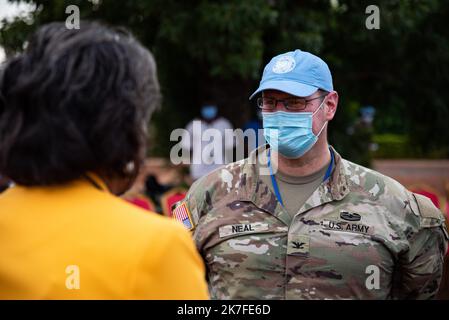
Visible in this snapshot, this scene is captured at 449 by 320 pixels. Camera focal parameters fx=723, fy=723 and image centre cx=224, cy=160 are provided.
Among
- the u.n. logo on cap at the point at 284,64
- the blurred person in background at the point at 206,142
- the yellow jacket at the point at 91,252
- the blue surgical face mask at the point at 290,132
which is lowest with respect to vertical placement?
the blurred person in background at the point at 206,142

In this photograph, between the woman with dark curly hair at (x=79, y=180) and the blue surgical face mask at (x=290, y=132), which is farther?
the blue surgical face mask at (x=290, y=132)

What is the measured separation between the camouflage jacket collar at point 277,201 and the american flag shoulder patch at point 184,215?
270mm

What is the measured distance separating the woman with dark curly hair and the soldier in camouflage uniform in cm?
124

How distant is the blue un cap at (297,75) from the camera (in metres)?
3.12

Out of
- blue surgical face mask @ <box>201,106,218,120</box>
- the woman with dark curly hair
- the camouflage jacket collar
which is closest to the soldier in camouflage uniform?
the camouflage jacket collar

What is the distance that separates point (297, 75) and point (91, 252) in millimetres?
1732

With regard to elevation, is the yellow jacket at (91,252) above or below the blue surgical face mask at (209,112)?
above

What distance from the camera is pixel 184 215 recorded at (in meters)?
3.17

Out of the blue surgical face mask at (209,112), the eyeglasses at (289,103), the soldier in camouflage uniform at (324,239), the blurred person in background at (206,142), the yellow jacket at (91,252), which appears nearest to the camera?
the yellow jacket at (91,252)

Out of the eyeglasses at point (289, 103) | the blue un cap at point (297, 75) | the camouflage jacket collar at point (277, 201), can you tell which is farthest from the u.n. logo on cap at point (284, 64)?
the camouflage jacket collar at point (277, 201)

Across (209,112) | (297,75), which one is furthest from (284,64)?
(209,112)

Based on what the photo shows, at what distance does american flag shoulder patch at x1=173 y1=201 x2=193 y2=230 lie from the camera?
3.15m

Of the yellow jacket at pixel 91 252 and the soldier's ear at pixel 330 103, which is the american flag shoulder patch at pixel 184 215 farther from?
the yellow jacket at pixel 91 252

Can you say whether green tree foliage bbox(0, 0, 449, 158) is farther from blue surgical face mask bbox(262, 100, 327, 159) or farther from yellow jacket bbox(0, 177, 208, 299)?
yellow jacket bbox(0, 177, 208, 299)
